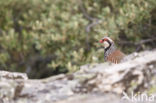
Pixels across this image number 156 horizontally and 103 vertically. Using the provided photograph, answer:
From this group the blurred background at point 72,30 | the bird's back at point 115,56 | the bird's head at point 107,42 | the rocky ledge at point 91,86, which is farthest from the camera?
the blurred background at point 72,30

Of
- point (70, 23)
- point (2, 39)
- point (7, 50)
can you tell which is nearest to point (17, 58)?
point (7, 50)

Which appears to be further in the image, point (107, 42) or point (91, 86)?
point (107, 42)

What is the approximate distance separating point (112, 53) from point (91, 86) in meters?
2.71

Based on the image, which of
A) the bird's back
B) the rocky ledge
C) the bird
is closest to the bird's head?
the bird

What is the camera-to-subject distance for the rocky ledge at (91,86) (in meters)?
2.88

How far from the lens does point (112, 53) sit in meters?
5.58

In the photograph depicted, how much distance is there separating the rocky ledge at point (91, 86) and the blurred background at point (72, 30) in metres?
3.55

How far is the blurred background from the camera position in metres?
7.20

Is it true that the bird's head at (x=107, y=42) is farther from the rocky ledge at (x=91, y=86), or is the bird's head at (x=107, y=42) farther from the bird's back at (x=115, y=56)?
the rocky ledge at (x=91, y=86)

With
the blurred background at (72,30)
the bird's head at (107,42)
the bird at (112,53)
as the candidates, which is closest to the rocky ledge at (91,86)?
the bird at (112,53)

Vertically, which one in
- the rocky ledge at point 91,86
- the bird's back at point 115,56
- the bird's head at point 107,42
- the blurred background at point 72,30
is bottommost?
the rocky ledge at point 91,86

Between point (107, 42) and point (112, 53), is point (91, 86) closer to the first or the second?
point (112, 53)

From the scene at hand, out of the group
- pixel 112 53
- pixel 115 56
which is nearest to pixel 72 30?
pixel 112 53

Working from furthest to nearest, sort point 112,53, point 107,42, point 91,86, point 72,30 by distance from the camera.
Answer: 1. point 72,30
2. point 107,42
3. point 112,53
4. point 91,86
